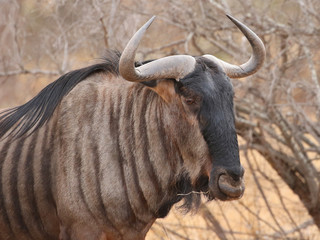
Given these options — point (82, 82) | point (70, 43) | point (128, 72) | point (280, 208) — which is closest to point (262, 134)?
point (280, 208)

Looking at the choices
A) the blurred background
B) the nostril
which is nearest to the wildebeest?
the nostril

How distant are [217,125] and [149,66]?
1.73 feet

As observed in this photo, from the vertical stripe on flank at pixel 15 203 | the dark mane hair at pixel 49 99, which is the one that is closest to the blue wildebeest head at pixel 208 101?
the dark mane hair at pixel 49 99

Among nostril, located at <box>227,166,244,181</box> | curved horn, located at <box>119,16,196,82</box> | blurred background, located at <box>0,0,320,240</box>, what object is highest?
curved horn, located at <box>119,16,196,82</box>

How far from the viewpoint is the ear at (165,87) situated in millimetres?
3711

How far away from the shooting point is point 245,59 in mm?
6414

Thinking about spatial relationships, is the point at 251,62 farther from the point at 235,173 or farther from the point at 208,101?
the point at 235,173

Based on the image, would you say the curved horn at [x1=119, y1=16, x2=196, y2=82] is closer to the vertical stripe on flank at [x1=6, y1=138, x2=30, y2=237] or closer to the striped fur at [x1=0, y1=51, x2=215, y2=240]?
the striped fur at [x1=0, y1=51, x2=215, y2=240]

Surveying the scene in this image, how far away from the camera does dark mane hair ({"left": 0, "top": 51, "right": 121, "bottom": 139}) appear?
13.6 ft

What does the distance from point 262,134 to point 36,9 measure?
3.04m

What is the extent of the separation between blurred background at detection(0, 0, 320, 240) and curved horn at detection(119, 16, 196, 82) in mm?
2565

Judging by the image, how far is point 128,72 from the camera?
352 cm

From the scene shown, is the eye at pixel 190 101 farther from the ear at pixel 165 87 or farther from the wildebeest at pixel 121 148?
the ear at pixel 165 87

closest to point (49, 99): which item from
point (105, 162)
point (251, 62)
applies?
point (105, 162)
